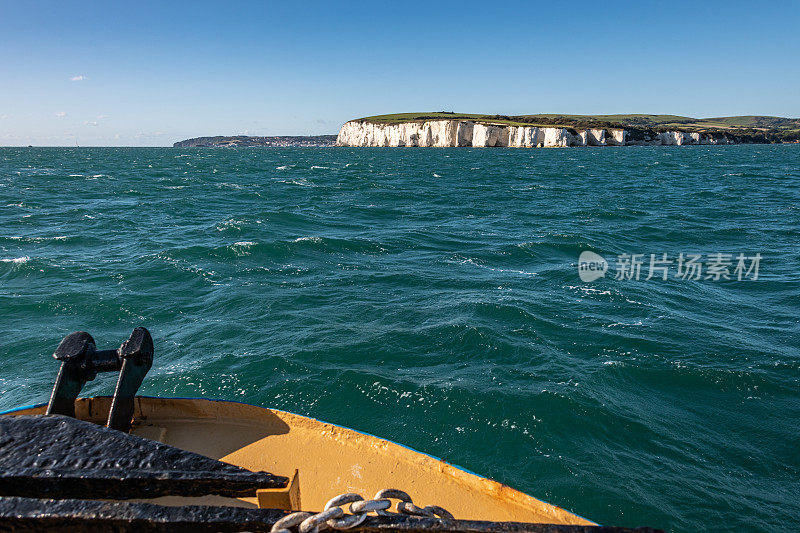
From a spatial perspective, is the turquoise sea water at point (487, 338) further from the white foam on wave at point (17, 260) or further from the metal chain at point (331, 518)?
the metal chain at point (331, 518)

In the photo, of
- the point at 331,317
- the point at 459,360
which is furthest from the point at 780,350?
the point at 331,317

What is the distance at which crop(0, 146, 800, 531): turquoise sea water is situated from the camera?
7.89 metres

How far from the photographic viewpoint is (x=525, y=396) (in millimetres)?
9711

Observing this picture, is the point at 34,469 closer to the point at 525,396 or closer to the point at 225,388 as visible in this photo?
the point at 225,388

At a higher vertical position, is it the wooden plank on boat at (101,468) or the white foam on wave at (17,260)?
the wooden plank on boat at (101,468)

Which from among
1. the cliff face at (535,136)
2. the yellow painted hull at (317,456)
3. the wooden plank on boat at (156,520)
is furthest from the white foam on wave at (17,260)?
the cliff face at (535,136)

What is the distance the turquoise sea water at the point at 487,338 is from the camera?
7.89 meters

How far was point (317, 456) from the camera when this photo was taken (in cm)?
546

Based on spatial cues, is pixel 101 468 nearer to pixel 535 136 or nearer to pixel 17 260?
pixel 17 260

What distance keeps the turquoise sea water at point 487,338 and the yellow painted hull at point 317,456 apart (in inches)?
15.9

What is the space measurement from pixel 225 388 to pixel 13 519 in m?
7.89

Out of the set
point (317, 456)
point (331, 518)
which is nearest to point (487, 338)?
point (317, 456)

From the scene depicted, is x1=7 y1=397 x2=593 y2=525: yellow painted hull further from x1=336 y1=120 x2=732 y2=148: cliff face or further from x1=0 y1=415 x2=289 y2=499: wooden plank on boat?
x1=336 y1=120 x2=732 y2=148: cliff face

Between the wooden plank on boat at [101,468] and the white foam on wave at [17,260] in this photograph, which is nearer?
the wooden plank on boat at [101,468]
